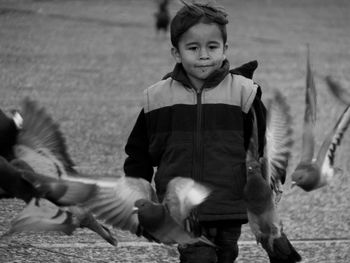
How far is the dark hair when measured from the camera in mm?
4207

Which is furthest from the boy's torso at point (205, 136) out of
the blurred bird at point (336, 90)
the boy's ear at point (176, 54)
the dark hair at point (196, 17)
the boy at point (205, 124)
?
the blurred bird at point (336, 90)

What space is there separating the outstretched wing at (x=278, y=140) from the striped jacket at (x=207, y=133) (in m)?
0.07

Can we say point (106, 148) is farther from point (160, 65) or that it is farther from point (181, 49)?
point (160, 65)

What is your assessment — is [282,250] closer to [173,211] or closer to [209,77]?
[173,211]

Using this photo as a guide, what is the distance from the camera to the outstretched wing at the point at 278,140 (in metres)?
4.32

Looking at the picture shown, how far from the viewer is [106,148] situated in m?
8.69

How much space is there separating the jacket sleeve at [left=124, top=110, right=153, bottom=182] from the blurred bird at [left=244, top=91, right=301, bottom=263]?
56 centimetres

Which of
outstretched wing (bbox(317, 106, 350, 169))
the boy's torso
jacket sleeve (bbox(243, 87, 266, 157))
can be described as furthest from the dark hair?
outstretched wing (bbox(317, 106, 350, 169))

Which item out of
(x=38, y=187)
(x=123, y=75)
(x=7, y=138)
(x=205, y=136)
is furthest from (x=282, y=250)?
(x=123, y=75)

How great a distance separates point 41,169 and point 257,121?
3.58 ft

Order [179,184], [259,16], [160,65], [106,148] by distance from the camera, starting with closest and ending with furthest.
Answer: [179,184] < [106,148] < [160,65] < [259,16]

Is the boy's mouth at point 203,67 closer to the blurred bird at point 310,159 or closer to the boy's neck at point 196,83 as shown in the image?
the boy's neck at point 196,83

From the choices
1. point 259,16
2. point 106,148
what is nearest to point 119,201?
point 106,148

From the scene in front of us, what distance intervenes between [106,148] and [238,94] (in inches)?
177
